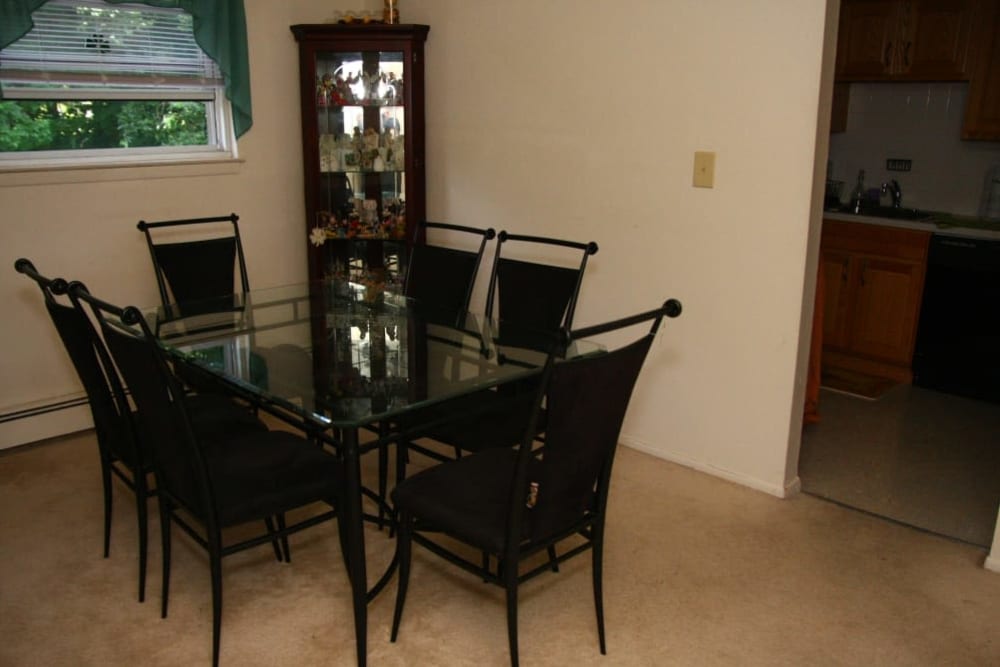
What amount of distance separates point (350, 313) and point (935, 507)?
88.0 inches

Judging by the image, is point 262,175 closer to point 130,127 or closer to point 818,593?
point 130,127

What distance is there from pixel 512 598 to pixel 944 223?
132 inches

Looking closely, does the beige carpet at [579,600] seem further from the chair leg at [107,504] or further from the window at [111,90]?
the window at [111,90]

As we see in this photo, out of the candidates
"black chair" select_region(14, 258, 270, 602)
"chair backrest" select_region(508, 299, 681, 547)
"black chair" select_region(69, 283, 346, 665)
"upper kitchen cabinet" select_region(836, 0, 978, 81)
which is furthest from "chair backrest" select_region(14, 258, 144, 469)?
"upper kitchen cabinet" select_region(836, 0, 978, 81)

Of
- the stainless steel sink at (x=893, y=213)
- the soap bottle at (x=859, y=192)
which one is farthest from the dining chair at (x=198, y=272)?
the soap bottle at (x=859, y=192)

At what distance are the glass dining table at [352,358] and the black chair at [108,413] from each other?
126mm

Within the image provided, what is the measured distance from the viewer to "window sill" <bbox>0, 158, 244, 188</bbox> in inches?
136

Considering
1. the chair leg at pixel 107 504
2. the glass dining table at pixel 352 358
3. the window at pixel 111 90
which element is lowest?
the chair leg at pixel 107 504

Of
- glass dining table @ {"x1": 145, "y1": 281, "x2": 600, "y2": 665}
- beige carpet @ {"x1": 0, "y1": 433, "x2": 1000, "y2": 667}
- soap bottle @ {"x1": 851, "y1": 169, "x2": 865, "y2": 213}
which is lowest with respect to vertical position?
beige carpet @ {"x1": 0, "y1": 433, "x2": 1000, "y2": 667}

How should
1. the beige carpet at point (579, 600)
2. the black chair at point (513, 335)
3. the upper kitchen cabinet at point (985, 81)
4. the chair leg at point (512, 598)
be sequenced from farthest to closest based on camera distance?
the upper kitchen cabinet at point (985, 81)
the black chair at point (513, 335)
the beige carpet at point (579, 600)
the chair leg at point (512, 598)

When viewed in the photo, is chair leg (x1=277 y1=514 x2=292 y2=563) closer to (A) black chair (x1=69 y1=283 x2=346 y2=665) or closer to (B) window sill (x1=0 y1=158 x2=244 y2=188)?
(A) black chair (x1=69 y1=283 x2=346 y2=665)

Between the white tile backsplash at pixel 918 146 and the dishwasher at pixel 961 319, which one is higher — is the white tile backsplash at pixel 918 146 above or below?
above

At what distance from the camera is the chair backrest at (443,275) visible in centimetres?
329

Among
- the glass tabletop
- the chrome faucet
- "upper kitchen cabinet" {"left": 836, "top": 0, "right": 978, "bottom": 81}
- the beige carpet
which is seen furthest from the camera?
the chrome faucet
